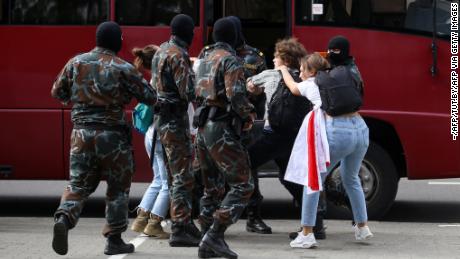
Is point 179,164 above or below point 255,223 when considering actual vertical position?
above

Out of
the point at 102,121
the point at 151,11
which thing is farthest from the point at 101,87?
the point at 151,11

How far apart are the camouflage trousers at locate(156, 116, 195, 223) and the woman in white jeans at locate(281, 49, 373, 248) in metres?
0.96

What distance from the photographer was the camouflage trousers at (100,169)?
30.0 feet

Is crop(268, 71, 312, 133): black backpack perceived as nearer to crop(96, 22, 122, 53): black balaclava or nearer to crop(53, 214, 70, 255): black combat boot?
crop(96, 22, 122, 53): black balaclava

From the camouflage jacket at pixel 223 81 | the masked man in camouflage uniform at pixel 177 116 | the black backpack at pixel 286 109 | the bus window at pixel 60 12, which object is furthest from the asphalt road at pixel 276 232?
the bus window at pixel 60 12

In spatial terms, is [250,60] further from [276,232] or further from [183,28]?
[276,232]

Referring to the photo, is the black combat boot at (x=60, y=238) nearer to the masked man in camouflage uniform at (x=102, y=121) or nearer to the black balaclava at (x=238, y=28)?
the masked man in camouflage uniform at (x=102, y=121)

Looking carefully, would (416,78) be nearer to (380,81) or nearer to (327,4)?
(380,81)

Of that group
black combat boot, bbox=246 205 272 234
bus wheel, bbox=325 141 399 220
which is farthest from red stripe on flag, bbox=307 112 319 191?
bus wheel, bbox=325 141 399 220

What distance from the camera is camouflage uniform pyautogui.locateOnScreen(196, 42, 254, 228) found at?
9.21m

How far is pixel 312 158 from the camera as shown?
9977mm

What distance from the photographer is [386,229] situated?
11.4 metres

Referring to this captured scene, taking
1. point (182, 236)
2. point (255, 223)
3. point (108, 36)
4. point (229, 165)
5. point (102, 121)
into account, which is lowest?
point (255, 223)

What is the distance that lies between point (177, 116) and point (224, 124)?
2.27 ft
